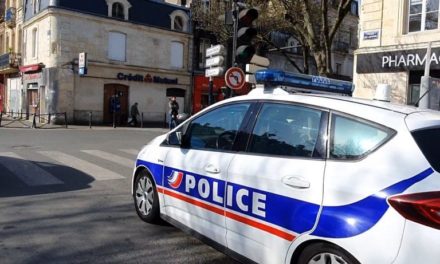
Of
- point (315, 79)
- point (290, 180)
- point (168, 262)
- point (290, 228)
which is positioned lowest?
point (168, 262)

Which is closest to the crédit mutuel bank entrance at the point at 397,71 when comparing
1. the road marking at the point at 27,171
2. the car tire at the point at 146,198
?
the road marking at the point at 27,171

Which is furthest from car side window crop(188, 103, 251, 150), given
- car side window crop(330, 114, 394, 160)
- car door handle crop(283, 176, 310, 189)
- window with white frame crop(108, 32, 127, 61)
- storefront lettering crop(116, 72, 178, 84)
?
window with white frame crop(108, 32, 127, 61)

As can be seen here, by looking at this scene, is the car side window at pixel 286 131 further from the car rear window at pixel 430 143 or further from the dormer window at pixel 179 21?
the dormer window at pixel 179 21

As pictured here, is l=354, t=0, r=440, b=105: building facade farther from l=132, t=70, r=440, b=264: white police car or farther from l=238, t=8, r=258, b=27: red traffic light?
l=132, t=70, r=440, b=264: white police car

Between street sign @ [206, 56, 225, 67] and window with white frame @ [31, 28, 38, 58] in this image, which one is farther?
window with white frame @ [31, 28, 38, 58]

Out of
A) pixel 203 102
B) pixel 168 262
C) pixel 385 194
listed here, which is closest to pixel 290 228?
pixel 385 194

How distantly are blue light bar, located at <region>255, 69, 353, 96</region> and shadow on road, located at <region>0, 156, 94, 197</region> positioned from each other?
4294 mm

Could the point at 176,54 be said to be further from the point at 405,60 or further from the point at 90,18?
the point at 405,60

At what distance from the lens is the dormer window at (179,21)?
30.5 m

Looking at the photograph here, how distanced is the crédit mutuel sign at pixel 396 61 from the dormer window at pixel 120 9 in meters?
16.4

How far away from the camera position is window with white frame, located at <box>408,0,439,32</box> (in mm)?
14492

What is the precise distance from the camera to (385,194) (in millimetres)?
2732

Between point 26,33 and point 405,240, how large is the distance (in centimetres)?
3119

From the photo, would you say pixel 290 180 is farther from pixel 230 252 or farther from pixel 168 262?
pixel 168 262
